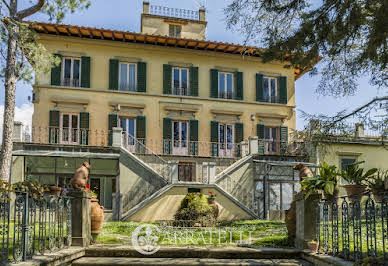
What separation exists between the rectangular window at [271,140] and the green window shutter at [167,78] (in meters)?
6.02

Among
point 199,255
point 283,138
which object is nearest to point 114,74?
point 283,138

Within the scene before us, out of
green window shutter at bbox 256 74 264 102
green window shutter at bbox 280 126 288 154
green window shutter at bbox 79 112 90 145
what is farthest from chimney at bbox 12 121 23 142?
green window shutter at bbox 280 126 288 154

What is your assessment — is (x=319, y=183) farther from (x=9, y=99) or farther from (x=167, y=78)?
(x=167, y=78)

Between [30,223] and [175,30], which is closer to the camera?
[30,223]

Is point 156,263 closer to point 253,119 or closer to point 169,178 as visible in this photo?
point 169,178

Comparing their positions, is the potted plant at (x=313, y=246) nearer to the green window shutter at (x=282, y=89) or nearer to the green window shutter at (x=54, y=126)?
the green window shutter at (x=54, y=126)

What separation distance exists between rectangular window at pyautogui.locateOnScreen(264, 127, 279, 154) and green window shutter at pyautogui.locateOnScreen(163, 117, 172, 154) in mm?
5250

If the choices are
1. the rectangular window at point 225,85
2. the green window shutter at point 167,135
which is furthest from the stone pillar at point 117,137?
the rectangular window at point 225,85

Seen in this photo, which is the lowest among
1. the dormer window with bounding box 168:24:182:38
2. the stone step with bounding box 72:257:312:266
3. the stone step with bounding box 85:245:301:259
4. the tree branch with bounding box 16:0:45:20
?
the stone step with bounding box 72:257:312:266

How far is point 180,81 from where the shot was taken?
24203mm

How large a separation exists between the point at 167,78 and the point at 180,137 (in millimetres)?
3345

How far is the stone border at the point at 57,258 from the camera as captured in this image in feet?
19.4

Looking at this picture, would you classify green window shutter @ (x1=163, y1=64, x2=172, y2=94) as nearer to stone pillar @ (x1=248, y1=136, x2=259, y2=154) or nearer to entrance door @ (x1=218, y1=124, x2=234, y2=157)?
entrance door @ (x1=218, y1=124, x2=234, y2=157)

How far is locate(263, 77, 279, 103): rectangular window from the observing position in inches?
997
